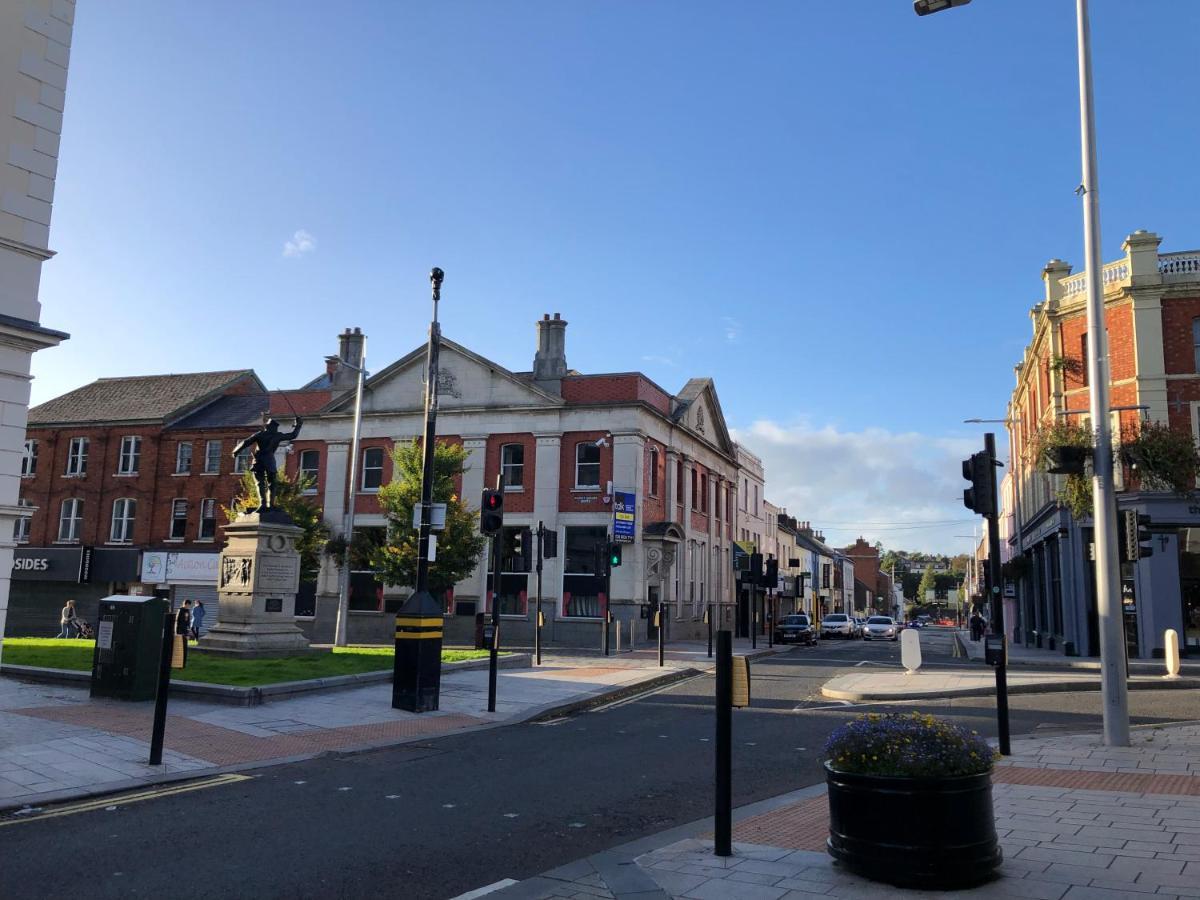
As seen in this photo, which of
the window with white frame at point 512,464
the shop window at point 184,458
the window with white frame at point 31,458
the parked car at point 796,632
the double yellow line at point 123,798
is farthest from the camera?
the window with white frame at point 31,458

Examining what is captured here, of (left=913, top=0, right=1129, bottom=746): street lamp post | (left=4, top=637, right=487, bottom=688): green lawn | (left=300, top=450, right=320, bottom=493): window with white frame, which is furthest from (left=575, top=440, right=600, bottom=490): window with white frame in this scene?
(left=913, top=0, right=1129, bottom=746): street lamp post

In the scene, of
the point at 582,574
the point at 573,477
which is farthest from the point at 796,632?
the point at 573,477

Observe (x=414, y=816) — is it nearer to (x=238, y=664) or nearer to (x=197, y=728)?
(x=197, y=728)

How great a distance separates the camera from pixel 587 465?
3688 centimetres

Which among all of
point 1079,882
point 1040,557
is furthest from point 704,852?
point 1040,557

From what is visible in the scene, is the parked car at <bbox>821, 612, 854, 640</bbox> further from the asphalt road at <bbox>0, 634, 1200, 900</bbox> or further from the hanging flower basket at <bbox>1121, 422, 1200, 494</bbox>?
the asphalt road at <bbox>0, 634, 1200, 900</bbox>

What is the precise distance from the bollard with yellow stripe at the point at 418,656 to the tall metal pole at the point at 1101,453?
888 cm

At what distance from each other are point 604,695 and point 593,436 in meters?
20.3

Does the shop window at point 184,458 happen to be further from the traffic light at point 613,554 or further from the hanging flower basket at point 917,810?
the hanging flower basket at point 917,810

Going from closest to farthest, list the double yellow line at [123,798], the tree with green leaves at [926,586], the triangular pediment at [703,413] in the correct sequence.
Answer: the double yellow line at [123,798], the triangular pediment at [703,413], the tree with green leaves at [926,586]

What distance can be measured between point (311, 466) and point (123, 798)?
112ft

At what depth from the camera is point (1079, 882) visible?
5.48 m

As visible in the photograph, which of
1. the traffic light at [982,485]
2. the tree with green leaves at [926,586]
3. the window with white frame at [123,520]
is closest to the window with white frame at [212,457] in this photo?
the window with white frame at [123,520]

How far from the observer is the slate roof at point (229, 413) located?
43406 millimetres
